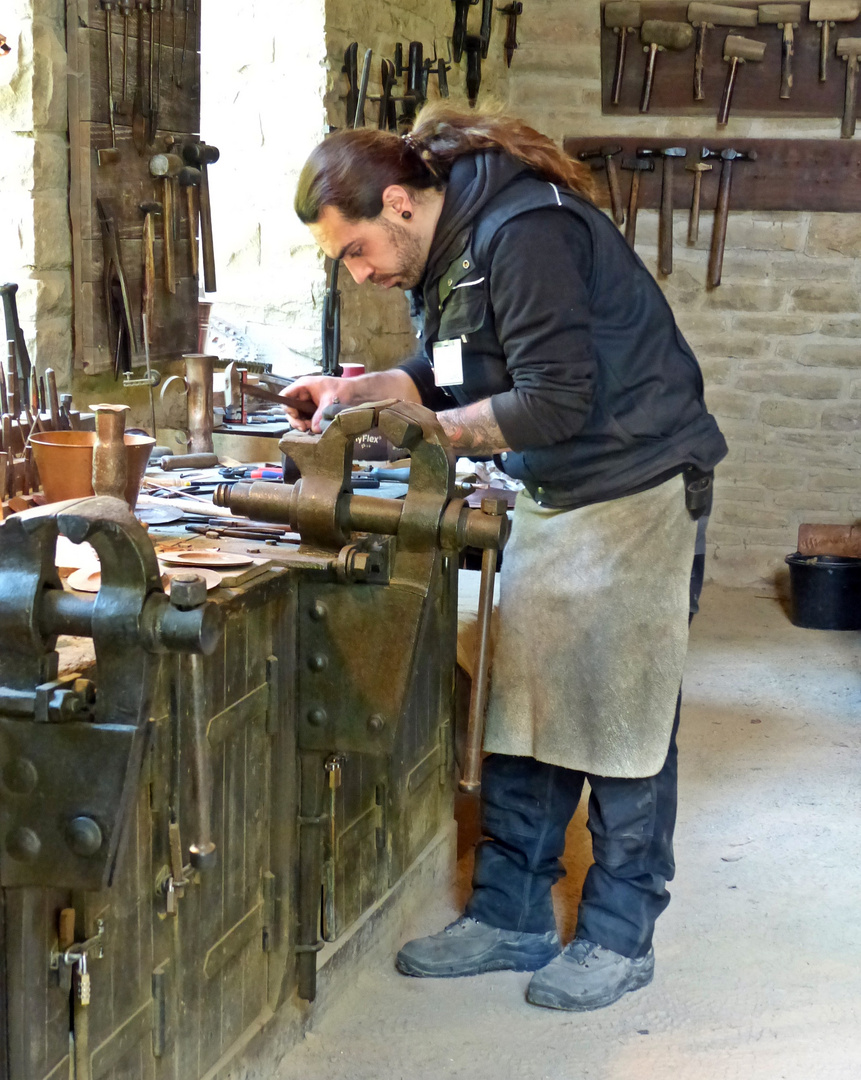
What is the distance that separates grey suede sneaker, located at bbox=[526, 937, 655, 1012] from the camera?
2.49 meters

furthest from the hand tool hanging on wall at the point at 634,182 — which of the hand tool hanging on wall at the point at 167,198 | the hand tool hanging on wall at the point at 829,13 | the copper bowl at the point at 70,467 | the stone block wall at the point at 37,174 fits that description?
the copper bowl at the point at 70,467

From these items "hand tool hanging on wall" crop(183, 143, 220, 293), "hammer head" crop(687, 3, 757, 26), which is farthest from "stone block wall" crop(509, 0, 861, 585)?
"hand tool hanging on wall" crop(183, 143, 220, 293)

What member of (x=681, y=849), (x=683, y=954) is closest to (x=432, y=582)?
(x=683, y=954)

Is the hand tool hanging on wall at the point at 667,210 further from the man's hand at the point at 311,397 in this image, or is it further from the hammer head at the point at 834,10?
the man's hand at the point at 311,397

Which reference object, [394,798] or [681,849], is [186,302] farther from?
[681,849]

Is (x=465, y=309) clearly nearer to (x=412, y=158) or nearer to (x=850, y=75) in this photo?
(x=412, y=158)

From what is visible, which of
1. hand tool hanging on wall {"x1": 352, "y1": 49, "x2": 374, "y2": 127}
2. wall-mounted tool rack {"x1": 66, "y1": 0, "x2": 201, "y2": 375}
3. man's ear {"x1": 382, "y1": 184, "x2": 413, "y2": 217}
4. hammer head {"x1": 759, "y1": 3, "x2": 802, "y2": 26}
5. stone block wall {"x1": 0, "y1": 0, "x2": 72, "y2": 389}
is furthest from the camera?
hammer head {"x1": 759, "y1": 3, "x2": 802, "y2": 26}

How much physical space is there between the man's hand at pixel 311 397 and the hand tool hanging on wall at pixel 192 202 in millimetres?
903

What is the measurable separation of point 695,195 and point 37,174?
371 centimetres

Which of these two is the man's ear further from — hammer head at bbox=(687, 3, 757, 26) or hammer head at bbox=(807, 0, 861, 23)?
hammer head at bbox=(807, 0, 861, 23)

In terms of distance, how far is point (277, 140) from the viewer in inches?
157

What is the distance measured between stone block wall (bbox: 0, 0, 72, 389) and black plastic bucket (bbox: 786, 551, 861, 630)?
365 centimetres

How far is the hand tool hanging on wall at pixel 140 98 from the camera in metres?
3.00

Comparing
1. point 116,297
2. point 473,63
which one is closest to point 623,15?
point 473,63
